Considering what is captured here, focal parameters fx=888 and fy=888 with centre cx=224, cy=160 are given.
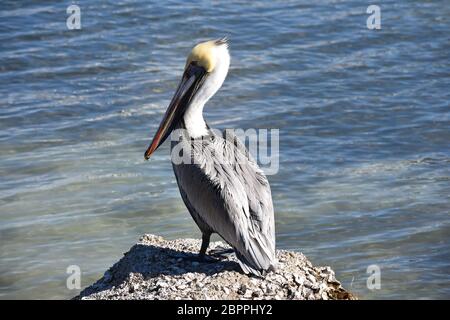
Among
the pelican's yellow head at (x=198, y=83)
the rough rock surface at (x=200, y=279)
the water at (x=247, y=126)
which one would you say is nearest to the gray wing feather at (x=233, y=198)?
the rough rock surface at (x=200, y=279)

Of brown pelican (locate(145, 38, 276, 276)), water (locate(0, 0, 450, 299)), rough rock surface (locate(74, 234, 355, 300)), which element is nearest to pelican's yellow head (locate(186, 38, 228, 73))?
brown pelican (locate(145, 38, 276, 276))

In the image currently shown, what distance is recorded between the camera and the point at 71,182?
10172 mm

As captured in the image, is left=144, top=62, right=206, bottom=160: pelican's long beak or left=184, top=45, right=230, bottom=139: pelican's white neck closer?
left=184, top=45, right=230, bottom=139: pelican's white neck

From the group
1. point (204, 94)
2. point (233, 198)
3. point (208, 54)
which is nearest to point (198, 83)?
point (204, 94)

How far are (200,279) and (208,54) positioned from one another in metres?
1.90

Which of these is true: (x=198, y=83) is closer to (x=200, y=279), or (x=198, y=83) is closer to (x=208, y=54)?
(x=208, y=54)

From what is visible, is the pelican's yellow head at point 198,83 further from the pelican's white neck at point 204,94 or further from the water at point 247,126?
the water at point 247,126

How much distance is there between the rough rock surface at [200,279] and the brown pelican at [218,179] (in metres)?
0.14

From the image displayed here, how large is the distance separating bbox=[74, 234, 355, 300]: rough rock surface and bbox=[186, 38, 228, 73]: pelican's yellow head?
4.85 ft

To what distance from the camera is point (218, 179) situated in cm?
655

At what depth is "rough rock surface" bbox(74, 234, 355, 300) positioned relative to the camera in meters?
6.05

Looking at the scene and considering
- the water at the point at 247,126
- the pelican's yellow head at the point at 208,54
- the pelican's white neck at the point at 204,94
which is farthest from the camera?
the water at the point at 247,126

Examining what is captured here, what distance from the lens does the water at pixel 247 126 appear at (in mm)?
9070

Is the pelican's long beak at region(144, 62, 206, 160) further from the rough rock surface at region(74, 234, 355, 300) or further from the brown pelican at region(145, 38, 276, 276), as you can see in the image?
the rough rock surface at region(74, 234, 355, 300)
